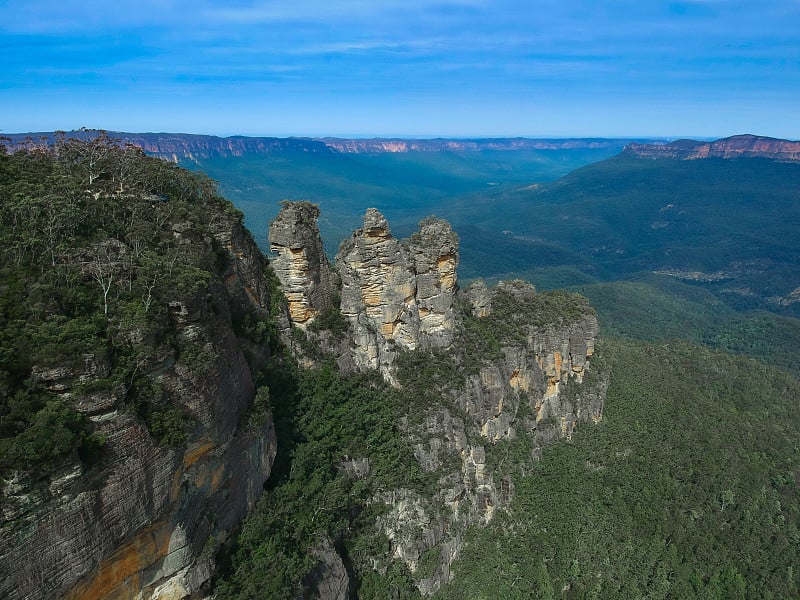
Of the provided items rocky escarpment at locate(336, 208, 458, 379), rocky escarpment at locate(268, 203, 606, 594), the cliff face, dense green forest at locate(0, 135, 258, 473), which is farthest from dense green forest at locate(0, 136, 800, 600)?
rocky escarpment at locate(336, 208, 458, 379)

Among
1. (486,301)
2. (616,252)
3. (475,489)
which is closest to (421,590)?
(475,489)

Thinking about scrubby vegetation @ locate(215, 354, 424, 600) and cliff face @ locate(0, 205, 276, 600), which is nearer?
cliff face @ locate(0, 205, 276, 600)

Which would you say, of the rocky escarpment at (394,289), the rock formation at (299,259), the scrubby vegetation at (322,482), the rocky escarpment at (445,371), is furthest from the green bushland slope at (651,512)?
the rock formation at (299,259)

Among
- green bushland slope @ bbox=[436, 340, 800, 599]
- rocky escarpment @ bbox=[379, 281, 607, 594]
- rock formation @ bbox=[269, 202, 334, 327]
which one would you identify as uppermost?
rock formation @ bbox=[269, 202, 334, 327]

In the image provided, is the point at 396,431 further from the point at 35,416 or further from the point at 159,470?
the point at 35,416

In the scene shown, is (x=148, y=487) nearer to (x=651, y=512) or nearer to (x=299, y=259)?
(x=299, y=259)

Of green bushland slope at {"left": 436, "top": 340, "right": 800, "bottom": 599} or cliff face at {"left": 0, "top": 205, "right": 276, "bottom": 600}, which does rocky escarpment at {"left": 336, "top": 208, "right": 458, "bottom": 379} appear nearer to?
green bushland slope at {"left": 436, "top": 340, "right": 800, "bottom": 599}

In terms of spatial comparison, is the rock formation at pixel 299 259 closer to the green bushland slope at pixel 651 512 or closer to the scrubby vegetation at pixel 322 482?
the scrubby vegetation at pixel 322 482
